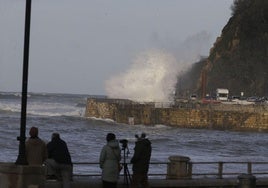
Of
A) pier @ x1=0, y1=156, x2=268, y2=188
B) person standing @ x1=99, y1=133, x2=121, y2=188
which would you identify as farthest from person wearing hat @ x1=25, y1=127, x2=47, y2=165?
person standing @ x1=99, y1=133, x2=121, y2=188

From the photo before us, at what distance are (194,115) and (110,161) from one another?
5610 centimetres

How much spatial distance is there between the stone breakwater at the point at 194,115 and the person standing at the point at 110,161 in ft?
176

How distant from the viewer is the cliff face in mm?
108188

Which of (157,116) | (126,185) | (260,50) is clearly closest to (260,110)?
(157,116)

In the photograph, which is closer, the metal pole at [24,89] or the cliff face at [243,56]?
the metal pole at [24,89]

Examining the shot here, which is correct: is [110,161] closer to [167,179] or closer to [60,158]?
[60,158]

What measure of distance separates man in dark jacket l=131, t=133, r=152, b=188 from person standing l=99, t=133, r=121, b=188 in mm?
1044

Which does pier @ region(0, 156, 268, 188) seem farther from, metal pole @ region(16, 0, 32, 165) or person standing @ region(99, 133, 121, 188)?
person standing @ region(99, 133, 121, 188)

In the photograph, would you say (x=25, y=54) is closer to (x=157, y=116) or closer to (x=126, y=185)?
(x=126, y=185)

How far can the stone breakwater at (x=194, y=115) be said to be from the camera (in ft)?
222

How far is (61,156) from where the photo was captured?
46.5ft

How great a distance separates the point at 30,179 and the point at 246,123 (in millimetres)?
56491

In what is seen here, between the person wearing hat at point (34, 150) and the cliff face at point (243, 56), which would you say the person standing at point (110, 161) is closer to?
the person wearing hat at point (34, 150)

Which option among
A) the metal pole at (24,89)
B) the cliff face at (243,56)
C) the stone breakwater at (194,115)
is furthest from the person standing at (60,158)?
the cliff face at (243,56)
